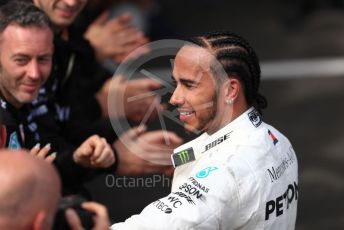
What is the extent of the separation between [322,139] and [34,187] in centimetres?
673

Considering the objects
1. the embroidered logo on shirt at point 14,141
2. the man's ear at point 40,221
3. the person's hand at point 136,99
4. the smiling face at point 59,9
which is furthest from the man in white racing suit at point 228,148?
the smiling face at point 59,9

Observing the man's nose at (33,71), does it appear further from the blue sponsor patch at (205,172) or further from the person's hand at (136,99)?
the blue sponsor patch at (205,172)

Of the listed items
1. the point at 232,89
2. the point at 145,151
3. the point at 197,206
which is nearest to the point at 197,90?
the point at 232,89

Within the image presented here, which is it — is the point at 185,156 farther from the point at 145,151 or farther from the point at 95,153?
the point at 145,151

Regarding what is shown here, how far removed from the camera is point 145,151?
215 inches

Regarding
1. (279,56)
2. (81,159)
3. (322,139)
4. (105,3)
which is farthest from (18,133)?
(279,56)

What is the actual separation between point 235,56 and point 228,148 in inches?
15.3

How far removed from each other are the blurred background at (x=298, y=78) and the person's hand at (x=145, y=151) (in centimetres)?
32

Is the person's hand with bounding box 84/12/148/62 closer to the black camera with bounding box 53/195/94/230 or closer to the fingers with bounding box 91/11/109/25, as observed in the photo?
the fingers with bounding box 91/11/109/25

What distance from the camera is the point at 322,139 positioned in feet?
32.1

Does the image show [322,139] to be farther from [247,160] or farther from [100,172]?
[247,160]

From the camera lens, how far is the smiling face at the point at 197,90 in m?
4.39

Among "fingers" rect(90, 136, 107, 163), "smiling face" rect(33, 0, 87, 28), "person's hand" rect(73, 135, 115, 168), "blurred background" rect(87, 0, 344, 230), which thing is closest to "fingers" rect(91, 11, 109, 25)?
"smiling face" rect(33, 0, 87, 28)

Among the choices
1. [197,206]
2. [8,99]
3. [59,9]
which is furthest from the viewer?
[59,9]
